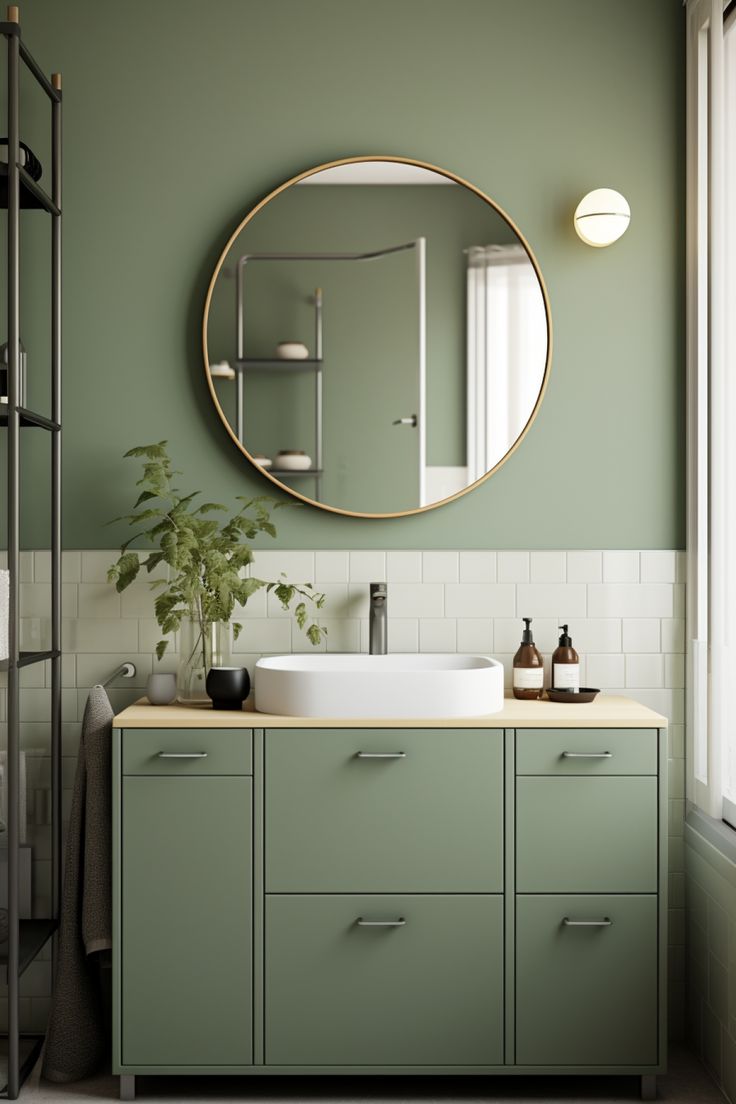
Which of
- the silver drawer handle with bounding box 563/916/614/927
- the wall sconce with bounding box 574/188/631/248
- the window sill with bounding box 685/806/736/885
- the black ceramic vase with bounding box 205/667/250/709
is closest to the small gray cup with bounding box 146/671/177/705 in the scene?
the black ceramic vase with bounding box 205/667/250/709

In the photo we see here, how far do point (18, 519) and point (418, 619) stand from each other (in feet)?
3.59

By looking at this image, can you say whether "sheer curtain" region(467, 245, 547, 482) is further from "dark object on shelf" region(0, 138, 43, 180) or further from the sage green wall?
"dark object on shelf" region(0, 138, 43, 180)

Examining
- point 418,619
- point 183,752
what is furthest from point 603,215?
point 183,752

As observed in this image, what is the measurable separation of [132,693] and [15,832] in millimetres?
591

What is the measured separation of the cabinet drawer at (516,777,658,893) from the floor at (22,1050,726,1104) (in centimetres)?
54

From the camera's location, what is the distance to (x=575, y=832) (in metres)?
2.46

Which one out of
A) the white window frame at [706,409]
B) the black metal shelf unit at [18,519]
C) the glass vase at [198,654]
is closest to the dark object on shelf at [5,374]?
the black metal shelf unit at [18,519]

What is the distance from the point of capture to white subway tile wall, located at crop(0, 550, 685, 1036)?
291 cm

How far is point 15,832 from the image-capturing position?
2402 mm

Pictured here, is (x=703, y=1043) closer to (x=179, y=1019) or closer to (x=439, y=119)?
(x=179, y=1019)

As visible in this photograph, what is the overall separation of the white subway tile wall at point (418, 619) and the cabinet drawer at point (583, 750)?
1.53ft

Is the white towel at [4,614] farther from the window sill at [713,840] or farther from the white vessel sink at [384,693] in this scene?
the window sill at [713,840]

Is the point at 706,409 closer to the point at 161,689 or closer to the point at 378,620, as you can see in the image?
the point at 378,620

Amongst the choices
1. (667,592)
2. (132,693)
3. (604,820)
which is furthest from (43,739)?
(667,592)
